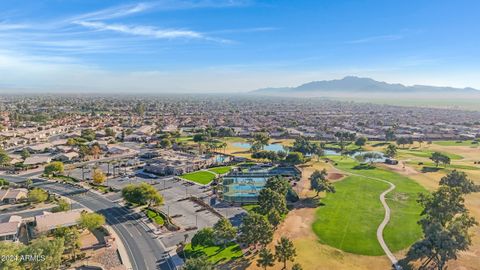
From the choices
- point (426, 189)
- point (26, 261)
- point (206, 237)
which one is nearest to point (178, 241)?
point (206, 237)

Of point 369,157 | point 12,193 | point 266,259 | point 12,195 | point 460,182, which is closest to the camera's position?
point 266,259

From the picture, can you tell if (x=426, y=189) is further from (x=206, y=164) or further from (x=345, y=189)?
(x=206, y=164)

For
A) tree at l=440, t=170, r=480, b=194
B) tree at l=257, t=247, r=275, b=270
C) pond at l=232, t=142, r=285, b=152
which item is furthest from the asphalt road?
pond at l=232, t=142, r=285, b=152

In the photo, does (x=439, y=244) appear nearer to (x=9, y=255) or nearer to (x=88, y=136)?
(x=9, y=255)

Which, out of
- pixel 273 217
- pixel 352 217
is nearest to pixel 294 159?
pixel 352 217

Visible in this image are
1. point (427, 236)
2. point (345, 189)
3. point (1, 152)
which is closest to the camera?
point (427, 236)

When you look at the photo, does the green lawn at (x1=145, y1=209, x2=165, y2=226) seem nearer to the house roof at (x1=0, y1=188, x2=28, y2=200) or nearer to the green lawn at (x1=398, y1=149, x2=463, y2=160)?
the house roof at (x1=0, y1=188, x2=28, y2=200)
